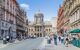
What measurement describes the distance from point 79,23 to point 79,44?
55.5 feet

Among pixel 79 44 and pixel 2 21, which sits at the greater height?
pixel 2 21

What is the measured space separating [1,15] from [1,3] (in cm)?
384

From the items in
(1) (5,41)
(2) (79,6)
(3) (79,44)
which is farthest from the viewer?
(2) (79,6)

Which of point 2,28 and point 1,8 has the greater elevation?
point 1,8

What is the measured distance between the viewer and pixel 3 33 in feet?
250

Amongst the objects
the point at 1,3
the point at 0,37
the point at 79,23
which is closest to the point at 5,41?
the point at 79,23

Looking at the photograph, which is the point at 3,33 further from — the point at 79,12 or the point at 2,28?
the point at 79,12

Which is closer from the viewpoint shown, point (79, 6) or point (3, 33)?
point (79, 6)

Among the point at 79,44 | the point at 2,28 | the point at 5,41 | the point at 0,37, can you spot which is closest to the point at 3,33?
the point at 2,28

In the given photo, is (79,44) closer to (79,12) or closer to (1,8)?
(79,12)

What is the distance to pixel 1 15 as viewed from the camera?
73.2m

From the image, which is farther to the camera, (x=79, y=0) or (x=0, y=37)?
(x=0, y=37)

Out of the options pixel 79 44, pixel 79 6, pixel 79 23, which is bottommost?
pixel 79 44

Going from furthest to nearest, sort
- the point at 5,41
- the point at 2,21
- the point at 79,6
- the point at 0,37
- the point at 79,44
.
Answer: the point at 2,21 < the point at 0,37 < the point at 79,6 < the point at 5,41 < the point at 79,44
